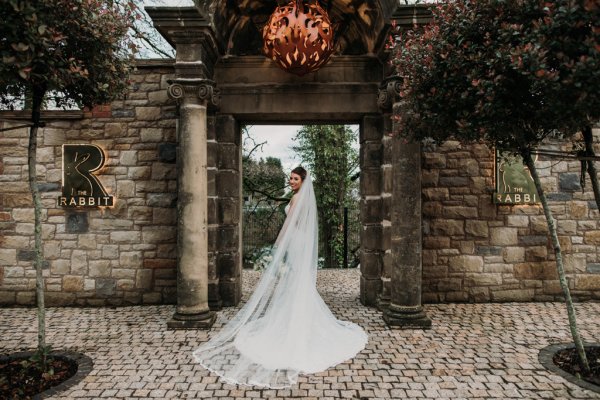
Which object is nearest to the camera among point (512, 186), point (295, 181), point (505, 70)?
point (505, 70)

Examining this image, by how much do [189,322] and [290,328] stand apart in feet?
4.84

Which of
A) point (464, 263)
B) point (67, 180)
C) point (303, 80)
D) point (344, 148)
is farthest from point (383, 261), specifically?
point (344, 148)

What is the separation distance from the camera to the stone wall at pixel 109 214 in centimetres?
598

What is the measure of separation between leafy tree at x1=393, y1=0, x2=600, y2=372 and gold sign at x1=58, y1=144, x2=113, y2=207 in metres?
4.63

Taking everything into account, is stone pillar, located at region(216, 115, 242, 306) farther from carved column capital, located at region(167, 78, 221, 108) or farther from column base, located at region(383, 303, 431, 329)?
column base, located at region(383, 303, 431, 329)

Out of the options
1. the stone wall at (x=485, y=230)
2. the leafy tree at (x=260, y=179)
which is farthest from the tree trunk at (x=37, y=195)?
the leafy tree at (x=260, y=179)

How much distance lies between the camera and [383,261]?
5.75 m

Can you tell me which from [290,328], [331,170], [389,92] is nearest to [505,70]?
[389,92]

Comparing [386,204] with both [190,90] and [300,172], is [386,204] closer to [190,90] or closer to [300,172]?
[300,172]

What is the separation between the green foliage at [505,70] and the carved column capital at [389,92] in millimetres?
668

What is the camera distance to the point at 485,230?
6.15 meters

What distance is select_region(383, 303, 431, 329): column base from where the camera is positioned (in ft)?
16.1

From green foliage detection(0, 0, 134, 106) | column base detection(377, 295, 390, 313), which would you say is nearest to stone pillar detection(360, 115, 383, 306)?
column base detection(377, 295, 390, 313)

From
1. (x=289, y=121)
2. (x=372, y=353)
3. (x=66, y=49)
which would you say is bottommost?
(x=372, y=353)
